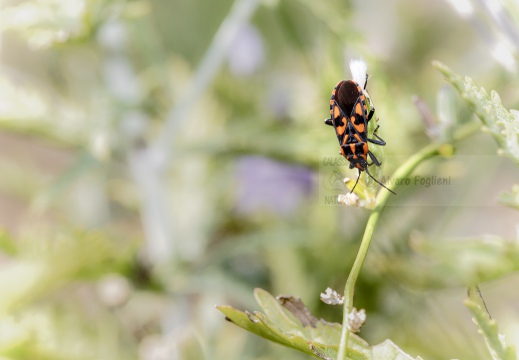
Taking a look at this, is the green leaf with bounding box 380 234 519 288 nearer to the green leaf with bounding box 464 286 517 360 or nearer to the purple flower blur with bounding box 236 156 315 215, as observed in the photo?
the green leaf with bounding box 464 286 517 360

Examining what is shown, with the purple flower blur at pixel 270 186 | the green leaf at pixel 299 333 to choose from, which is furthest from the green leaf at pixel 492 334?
the purple flower blur at pixel 270 186

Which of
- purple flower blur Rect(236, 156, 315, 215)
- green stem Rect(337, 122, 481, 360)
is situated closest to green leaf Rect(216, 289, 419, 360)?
green stem Rect(337, 122, 481, 360)

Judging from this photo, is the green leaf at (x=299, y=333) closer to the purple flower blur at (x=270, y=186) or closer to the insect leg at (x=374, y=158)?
the insect leg at (x=374, y=158)

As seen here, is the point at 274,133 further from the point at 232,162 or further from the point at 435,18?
the point at 435,18

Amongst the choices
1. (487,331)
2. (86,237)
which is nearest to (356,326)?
(487,331)

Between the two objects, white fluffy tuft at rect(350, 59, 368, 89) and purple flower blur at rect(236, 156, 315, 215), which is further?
purple flower blur at rect(236, 156, 315, 215)

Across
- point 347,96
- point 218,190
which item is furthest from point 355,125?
point 218,190

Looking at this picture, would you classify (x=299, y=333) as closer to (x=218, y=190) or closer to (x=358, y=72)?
(x=358, y=72)
